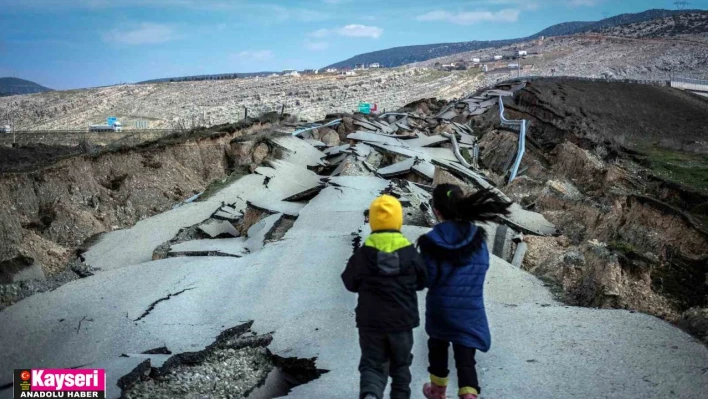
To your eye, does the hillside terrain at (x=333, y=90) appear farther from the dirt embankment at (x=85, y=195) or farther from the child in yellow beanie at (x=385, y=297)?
the child in yellow beanie at (x=385, y=297)

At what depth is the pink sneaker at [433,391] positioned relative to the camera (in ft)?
13.4

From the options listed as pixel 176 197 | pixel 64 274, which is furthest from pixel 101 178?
pixel 64 274

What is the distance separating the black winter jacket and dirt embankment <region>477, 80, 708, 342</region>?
2.96 meters

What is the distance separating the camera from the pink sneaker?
4.08 meters

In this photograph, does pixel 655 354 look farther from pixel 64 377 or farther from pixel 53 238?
pixel 53 238

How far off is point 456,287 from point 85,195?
35.5 ft

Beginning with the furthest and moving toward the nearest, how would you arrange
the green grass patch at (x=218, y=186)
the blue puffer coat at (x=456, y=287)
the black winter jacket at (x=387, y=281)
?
the green grass patch at (x=218, y=186)
the blue puffer coat at (x=456, y=287)
the black winter jacket at (x=387, y=281)

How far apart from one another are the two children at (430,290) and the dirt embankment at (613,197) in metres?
2.53

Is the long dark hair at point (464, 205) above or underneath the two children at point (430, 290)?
above

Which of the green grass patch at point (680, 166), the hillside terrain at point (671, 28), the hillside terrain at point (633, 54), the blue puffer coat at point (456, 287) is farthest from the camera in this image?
the hillside terrain at point (671, 28)

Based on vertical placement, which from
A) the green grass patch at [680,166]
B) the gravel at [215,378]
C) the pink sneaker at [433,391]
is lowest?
the green grass patch at [680,166]

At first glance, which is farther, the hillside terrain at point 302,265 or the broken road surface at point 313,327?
the hillside terrain at point 302,265

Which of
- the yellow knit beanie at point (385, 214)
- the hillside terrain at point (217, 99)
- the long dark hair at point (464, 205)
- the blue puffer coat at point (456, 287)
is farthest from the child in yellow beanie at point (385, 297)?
the hillside terrain at point (217, 99)

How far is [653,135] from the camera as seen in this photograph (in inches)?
953
